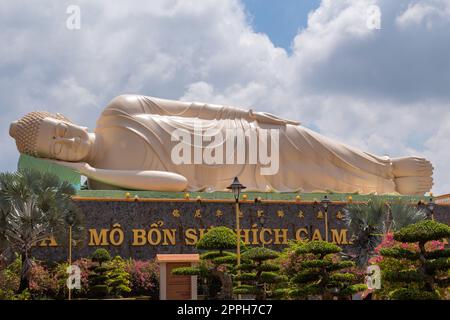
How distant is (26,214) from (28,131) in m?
4.68

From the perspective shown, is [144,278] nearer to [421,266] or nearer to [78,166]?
[78,166]

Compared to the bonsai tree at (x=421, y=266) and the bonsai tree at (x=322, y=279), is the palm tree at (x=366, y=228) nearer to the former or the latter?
the bonsai tree at (x=322, y=279)

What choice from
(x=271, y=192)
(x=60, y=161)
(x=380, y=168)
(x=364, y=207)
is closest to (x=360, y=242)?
(x=364, y=207)

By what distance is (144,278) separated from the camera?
52.8 ft

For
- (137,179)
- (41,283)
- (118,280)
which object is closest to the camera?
(41,283)

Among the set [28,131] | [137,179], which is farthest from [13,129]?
[137,179]

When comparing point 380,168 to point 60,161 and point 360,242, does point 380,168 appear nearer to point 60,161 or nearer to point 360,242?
point 360,242

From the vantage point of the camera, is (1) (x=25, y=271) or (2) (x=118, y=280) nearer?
(1) (x=25, y=271)

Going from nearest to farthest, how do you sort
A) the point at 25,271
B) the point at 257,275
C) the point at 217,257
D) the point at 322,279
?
the point at 322,279 < the point at 257,275 < the point at 217,257 < the point at 25,271

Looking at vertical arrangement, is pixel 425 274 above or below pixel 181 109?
below

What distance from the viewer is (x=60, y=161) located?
1836 cm
